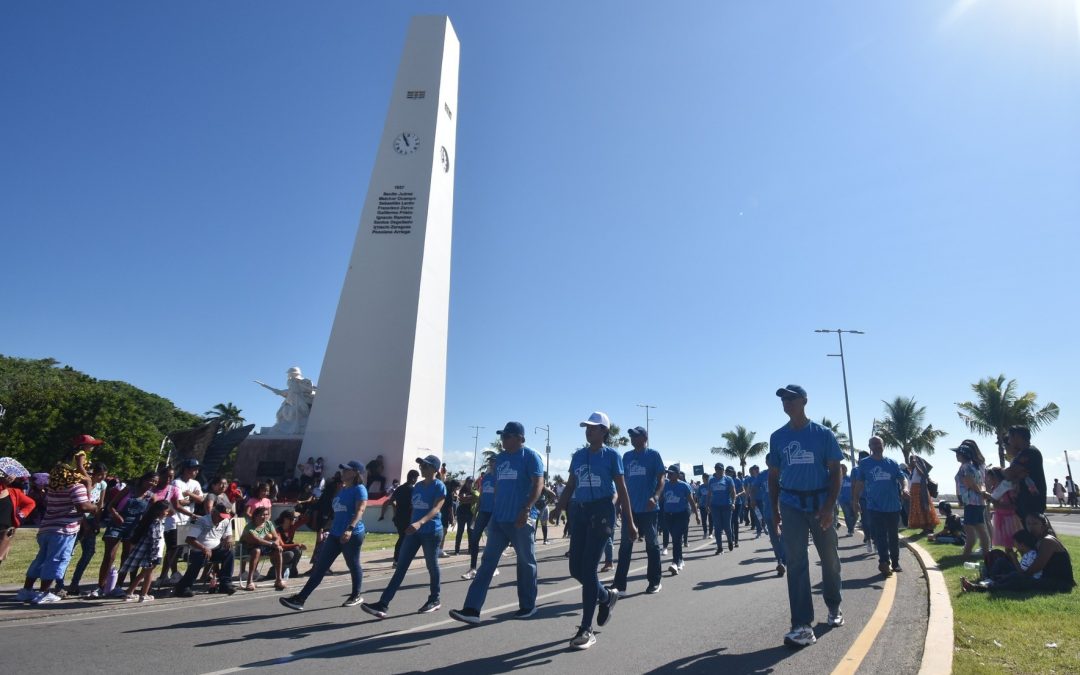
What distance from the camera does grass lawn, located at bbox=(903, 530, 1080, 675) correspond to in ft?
13.0

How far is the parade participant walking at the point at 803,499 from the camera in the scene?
16.0 feet

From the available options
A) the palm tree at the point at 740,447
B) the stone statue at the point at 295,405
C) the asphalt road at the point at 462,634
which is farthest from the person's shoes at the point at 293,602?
the palm tree at the point at 740,447

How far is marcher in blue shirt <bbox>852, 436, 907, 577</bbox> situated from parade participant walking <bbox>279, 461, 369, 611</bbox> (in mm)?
7017

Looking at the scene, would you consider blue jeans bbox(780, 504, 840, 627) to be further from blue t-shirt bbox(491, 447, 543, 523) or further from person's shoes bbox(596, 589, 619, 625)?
blue t-shirt bbox(491, 447, 543, 523)

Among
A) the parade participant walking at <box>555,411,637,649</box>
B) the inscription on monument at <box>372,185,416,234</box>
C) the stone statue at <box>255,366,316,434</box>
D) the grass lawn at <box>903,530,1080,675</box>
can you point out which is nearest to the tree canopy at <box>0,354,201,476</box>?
the stone statue at <box>255,366,316,434</box>

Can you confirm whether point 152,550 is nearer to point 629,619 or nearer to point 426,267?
point 629,619

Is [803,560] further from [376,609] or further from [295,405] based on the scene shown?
[295,405]

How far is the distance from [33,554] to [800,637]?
1511 centimetres

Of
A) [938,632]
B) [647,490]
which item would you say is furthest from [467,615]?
[938,632]

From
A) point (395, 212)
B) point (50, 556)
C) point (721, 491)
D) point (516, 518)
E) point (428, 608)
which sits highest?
point (395, 212)

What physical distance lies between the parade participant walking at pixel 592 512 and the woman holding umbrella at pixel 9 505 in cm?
677

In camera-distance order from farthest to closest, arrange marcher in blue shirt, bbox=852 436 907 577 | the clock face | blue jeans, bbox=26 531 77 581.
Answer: the clock face, marcher in blue shirt, bbox=852 436 907 577, blue jeans, bbox=26 531 77 581

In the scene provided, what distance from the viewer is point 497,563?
5520mm

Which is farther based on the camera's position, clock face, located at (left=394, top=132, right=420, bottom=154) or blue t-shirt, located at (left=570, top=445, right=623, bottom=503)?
clock face, located at (left=394, top=132, right=420, bottom=154)
